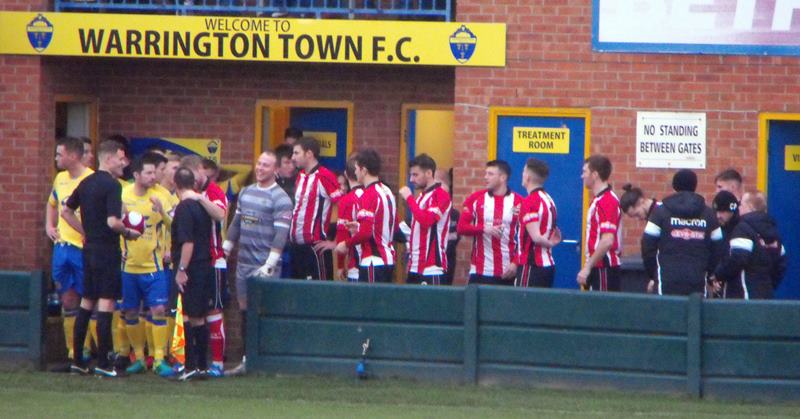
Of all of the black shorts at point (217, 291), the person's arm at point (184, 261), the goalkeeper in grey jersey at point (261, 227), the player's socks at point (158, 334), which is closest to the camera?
the person's arm at point (184, 261)

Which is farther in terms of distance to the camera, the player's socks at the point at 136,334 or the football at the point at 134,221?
the player's socks at the point at 136,334

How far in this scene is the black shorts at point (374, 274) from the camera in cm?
1184

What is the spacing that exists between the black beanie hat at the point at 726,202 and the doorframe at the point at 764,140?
63.3 inches

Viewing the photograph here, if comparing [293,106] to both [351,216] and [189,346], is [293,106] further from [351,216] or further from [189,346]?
[189,346]

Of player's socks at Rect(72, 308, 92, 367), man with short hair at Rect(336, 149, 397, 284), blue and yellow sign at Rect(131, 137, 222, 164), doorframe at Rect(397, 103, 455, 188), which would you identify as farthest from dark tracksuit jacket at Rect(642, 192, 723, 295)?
blue and yellow sign at Rect(131, 137, 222, 164)

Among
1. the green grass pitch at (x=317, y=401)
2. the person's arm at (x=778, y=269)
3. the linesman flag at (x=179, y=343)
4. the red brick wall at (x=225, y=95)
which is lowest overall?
the green grass pitch at (x=317, y=401)

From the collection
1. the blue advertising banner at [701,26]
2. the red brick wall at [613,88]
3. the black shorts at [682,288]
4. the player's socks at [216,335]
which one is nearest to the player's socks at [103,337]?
the player's socks at [216,335]

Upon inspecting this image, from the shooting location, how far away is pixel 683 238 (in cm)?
1073

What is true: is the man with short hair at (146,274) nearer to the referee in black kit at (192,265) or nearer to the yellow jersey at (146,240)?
the yellow jersey at (146,240)

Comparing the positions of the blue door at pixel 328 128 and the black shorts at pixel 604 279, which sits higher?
the blue door at pixel 328 128

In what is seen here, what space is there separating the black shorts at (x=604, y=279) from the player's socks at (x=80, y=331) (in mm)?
4292

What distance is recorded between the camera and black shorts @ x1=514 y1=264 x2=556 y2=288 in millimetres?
11664

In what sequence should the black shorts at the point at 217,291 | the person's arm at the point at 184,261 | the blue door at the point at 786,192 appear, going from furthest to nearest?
the blue door at the point at 786,192
the black shorts at the point at 217,291
the person's arm at the point at 184,261

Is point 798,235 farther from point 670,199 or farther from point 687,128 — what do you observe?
point 670,199
